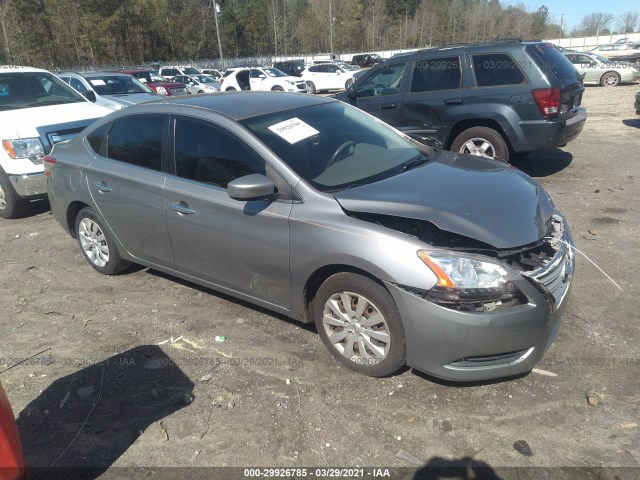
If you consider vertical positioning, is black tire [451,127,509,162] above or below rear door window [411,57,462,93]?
below

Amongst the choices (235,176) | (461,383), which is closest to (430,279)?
(461,383)

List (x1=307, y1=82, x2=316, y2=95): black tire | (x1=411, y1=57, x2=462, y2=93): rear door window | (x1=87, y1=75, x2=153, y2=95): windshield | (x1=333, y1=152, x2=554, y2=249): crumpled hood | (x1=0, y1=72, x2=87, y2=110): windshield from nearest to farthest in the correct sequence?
(x1=333, y1=152, x2=554, y2=249): crumpled hood < (x1=0, y1=72, x2=87, y2=110): windshield < (x1=411, y1=57, x2=462, y2=93): rear door window < (x1=87, y1=75, x2=153, y2=95): windshield < (x1=307, y1=82, x2=316, y2=95): black tire

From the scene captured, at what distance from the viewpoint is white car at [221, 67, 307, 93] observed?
24.3 m

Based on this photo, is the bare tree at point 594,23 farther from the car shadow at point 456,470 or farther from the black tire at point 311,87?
the car shadow at point 456,470

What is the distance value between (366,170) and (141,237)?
206 cm

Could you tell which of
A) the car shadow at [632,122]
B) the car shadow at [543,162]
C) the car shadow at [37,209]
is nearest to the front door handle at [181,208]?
the car shadow at [37,209]

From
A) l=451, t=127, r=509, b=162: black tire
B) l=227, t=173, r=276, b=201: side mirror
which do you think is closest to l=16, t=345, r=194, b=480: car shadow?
l=227, t=173, r=276, b=201: side mirror

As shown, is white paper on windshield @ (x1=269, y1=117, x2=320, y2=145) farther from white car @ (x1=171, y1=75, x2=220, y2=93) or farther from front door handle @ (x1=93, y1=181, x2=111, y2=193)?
white car @ (x1=171, y1=75, x2=220, y2=93)

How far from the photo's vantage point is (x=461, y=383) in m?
3.17

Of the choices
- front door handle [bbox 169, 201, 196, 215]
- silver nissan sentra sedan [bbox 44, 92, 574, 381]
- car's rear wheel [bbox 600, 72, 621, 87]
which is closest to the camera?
silver nissan sentra sedan [bbox 44, 92, 574, 381]

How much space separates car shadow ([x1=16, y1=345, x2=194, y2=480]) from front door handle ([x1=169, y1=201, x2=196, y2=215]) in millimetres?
1059

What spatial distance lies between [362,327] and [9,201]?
5817 mm

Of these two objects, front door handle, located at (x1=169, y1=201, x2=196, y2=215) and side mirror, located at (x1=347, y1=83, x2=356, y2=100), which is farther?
side mirror, located at (x1=347, y1=83, x2=356, y2=100)

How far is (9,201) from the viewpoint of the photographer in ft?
22.1
